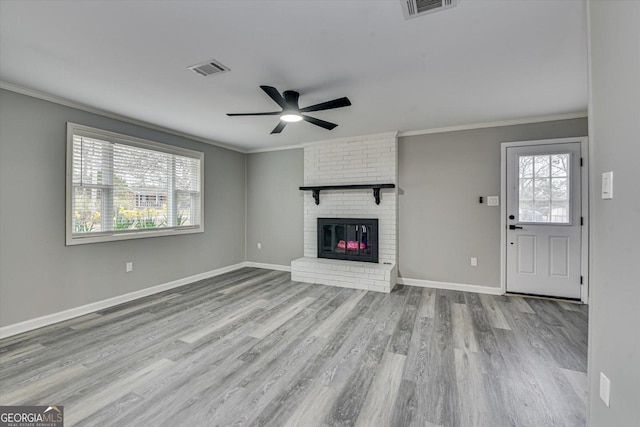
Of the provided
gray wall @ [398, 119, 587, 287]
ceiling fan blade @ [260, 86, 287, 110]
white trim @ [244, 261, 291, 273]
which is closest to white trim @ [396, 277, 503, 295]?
gray wall @ [398, 119, 587, 287]

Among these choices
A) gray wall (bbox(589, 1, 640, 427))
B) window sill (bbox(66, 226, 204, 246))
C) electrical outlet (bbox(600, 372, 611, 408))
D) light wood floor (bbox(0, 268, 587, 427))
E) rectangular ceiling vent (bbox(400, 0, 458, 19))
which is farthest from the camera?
window sill (bbox(66, 226, 204, 246))

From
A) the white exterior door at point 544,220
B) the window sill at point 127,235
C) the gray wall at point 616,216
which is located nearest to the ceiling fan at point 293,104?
the gray wall at point 616,216

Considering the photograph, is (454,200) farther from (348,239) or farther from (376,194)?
(348,239)

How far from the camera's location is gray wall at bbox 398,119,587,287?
4113 millimetres

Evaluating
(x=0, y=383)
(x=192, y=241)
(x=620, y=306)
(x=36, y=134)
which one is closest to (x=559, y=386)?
(x=620, y=306)

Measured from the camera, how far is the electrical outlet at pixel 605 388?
4.15ft

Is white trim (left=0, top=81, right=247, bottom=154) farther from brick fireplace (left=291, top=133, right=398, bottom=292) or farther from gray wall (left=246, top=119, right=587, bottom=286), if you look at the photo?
gray wall (left=246, top=119, right=587, bottom=286)

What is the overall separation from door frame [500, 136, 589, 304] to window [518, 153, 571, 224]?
0.54 feet

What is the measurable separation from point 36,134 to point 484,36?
4.31 m

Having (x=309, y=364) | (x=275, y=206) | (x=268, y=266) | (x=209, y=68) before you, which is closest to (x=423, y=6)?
(x=209, y=68)

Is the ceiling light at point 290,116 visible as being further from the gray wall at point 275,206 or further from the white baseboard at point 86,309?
the white baseboard at point 86,309

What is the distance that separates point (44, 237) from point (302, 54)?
3.33m

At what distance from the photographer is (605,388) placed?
129cm

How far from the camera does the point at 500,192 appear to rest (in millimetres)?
4074
